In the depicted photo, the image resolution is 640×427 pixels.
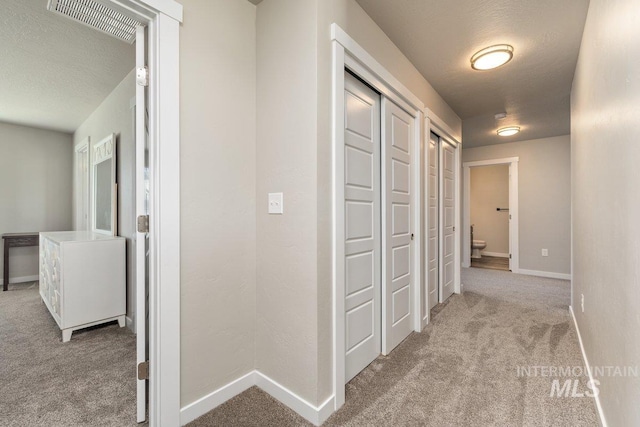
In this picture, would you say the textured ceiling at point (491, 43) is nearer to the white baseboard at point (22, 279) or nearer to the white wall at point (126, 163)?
the white wall at point (126, 163)

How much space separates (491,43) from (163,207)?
105 inches

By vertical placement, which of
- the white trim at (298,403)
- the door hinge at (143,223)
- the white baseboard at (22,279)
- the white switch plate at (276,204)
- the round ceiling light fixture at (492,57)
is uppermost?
the round ceiling light fixture at (492,57)

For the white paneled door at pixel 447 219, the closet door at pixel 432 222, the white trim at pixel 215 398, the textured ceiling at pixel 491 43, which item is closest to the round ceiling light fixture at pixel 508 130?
the textured ceiling at pixel 491 43

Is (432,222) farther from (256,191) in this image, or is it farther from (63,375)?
(63,375)

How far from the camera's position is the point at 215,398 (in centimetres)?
157

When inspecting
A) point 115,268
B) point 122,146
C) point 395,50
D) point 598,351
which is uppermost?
point 395,50

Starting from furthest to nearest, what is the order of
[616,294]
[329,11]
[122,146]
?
[122,146], [329,11], [616,294]

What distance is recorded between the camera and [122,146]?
283 cm

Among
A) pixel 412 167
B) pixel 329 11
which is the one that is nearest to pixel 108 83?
pixel 329 11

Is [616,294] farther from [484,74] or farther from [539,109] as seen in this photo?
[539,109]

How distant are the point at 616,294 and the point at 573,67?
2.41m

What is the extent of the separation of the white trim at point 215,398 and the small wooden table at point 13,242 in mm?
4288

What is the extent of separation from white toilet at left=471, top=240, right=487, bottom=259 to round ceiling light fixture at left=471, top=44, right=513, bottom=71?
5098 mm

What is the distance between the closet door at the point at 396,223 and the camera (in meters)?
2.16
